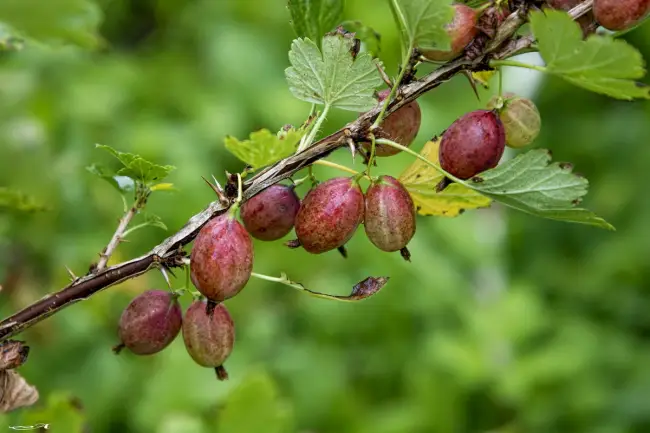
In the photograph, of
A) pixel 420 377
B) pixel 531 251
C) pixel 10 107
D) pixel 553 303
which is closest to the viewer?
pixel 10 107

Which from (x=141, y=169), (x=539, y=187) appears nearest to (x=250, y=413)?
(x=141, y=169)

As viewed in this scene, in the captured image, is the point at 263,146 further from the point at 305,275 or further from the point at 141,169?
the point at 305,275

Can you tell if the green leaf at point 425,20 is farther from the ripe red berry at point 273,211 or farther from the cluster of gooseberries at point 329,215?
the ripe red berry at point 273,211

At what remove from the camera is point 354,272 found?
2299 millimetres

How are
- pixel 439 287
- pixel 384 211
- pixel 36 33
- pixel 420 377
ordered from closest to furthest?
pixel 384 211 → pixel 36 33 → pixel 420 377 → pixel 439 287

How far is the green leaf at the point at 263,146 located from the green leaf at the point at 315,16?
23cm

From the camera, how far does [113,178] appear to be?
0.81 meters

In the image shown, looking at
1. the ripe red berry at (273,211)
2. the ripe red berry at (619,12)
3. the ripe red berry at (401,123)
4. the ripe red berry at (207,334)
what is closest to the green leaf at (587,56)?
the ripe red berry at (619,12)

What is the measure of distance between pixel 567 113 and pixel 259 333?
5.93 ft

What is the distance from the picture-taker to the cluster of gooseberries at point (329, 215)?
0.63 meters

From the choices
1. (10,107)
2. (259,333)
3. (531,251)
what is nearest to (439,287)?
(259,333)

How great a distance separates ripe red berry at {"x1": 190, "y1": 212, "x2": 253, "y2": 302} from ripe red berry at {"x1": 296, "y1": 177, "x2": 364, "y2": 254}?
2.3 inches

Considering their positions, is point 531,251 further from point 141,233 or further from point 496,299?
point 141,233

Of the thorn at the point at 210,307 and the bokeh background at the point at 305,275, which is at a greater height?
the thorn at the point at 210,307
